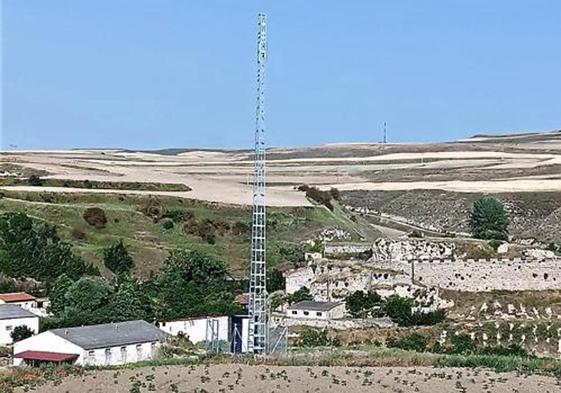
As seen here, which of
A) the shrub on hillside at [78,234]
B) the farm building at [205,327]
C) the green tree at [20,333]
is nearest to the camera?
the farm building at [205,327]

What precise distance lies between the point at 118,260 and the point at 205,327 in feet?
37.5

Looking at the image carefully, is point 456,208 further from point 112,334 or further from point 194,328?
point 112,334

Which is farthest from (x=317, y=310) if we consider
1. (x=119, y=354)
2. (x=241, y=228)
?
(x=241, y=228)

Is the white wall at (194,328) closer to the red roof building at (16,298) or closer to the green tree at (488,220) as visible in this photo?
the red roof building at (16,298)

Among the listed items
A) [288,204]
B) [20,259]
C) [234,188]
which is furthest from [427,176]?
[20,259]

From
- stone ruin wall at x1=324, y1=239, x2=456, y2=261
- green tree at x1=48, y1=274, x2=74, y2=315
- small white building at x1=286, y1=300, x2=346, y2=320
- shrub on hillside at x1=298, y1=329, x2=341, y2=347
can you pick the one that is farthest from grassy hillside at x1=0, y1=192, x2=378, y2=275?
shrub on hillside at x1=298, y1=329, x2=341, y2=347

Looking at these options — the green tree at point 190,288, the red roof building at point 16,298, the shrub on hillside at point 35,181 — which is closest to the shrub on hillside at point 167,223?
the green tree at point 190,288

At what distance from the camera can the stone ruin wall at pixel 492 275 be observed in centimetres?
3406

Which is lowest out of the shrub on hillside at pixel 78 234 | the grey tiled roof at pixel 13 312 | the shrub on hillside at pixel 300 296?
the grey tiled roof at pixel 13 312

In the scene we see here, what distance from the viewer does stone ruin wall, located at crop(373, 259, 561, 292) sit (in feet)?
112

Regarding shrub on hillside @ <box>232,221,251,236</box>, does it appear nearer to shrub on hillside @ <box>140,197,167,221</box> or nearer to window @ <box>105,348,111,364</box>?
shrub on hillside @ <box>140,197,167,221</box>

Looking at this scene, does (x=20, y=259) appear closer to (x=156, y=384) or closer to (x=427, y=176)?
(x=156, y=384)

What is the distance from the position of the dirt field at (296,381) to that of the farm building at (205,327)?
850 cm

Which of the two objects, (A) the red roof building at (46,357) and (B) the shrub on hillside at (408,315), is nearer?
(A) the red roof building at (46,357)
